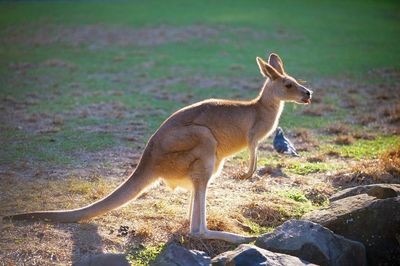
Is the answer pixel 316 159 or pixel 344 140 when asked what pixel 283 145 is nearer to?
pixel 316 159

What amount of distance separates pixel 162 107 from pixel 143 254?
261 inches

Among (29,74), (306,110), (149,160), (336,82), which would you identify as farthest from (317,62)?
(149,160)

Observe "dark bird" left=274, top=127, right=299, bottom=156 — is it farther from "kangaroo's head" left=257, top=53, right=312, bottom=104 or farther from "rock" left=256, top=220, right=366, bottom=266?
"rock" left=256, top=220, right=366, bottom=266

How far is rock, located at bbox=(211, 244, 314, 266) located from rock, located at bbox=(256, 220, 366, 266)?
10.6 inches

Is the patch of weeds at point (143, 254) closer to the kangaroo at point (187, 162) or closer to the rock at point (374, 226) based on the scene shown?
the kangaroo at point (187, 162)

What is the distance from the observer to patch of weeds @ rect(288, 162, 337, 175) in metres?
8.30

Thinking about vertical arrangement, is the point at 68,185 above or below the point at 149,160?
below

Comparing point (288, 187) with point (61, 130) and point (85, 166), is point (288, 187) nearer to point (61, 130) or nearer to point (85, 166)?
point (85, 166)

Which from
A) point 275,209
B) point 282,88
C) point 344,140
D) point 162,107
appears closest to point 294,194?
point 275,209

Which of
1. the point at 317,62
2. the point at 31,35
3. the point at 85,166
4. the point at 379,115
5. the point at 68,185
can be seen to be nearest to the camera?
the point at 68,185

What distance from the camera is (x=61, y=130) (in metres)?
10.2

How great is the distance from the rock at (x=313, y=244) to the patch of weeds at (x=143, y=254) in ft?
3.29

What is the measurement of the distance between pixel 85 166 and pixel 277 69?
306 centimetres

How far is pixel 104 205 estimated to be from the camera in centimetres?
563
